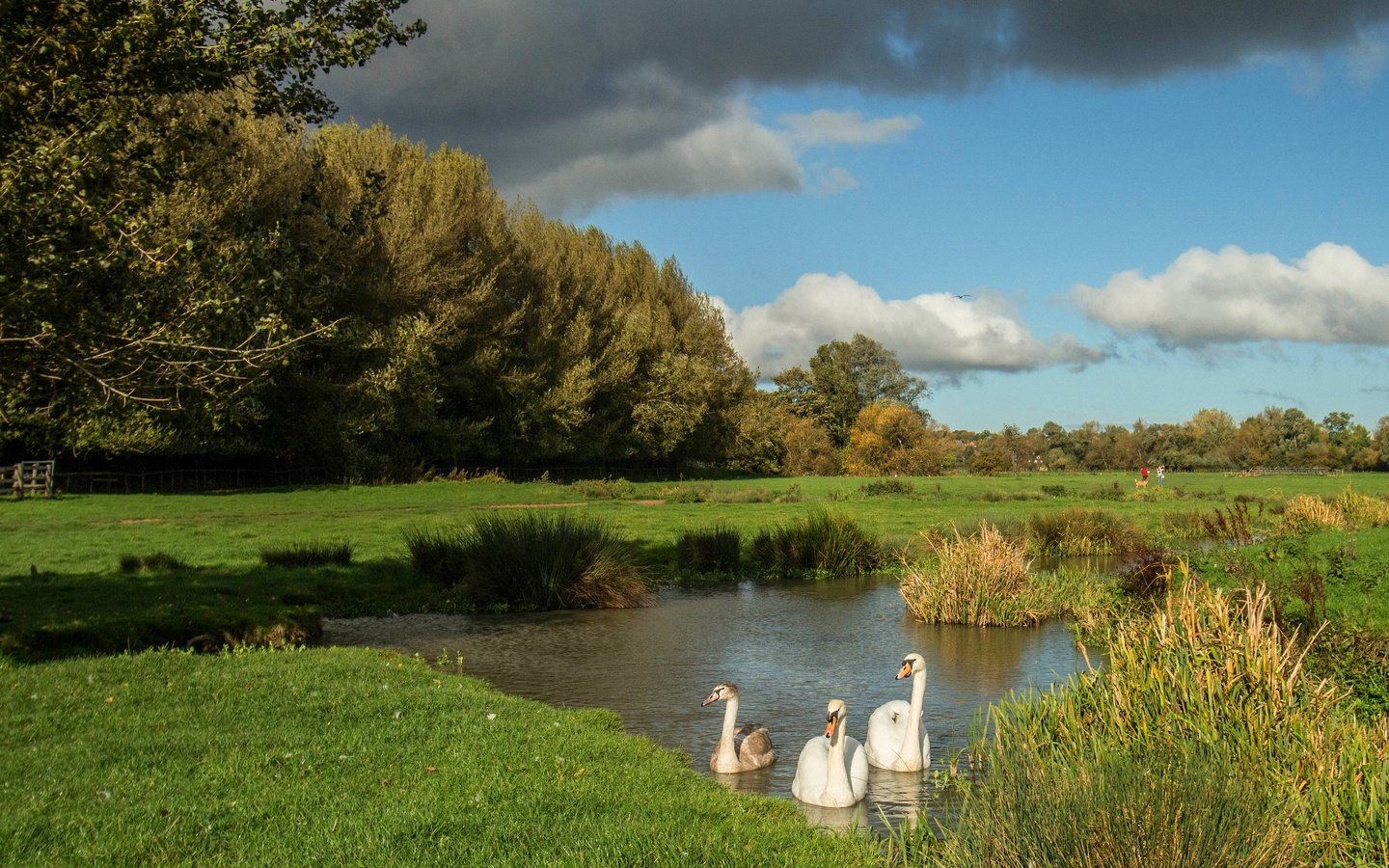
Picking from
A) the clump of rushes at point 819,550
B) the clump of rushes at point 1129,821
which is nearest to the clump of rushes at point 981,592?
the clump of rushes at point 819,550

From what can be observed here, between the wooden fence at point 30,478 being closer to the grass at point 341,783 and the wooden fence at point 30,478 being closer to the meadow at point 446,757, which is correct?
the meadow at point 446,757

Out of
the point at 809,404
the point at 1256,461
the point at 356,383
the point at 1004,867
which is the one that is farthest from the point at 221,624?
the point at 1256,461

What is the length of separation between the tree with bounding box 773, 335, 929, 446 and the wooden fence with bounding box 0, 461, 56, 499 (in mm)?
86746

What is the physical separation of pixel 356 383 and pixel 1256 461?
3912 inches

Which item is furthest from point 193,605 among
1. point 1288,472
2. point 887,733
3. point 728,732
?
point 1288,472

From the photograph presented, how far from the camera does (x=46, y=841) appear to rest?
21.9 feet

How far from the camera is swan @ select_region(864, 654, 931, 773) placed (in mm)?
10211

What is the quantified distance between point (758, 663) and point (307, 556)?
11.6 meters

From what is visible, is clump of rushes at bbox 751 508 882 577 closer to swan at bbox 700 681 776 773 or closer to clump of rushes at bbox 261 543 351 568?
clump of rushes at bbox 261 543 351 568

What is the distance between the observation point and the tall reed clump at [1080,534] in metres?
30.4

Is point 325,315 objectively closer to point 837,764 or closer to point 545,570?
point 545,570

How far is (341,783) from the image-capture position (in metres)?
7.94

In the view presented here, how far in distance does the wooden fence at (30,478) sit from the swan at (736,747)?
35999mm

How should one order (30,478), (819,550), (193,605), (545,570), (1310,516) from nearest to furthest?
1. (193,605)
2. (545,570)
3. (819,550)
4. (1310,516)
5. (30,478)
